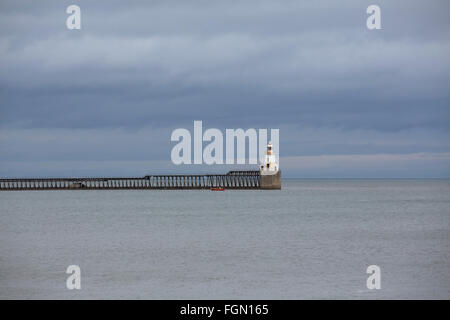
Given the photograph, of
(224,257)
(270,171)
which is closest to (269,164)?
(270,171)

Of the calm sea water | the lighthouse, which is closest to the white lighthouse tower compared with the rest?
the lighthouse

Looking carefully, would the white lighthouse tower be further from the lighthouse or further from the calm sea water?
the calm sea water

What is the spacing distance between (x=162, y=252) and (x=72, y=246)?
5.99 meters

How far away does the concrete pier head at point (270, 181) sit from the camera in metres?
123

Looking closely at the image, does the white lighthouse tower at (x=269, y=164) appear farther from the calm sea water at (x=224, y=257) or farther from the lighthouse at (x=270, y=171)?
the calm sea water at (x=224, y=257)

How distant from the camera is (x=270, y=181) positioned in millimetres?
124625

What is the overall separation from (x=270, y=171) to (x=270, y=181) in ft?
19.8

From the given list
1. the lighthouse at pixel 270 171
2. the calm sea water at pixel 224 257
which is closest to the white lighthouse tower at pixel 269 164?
the lighthouse at pixel 270 171
